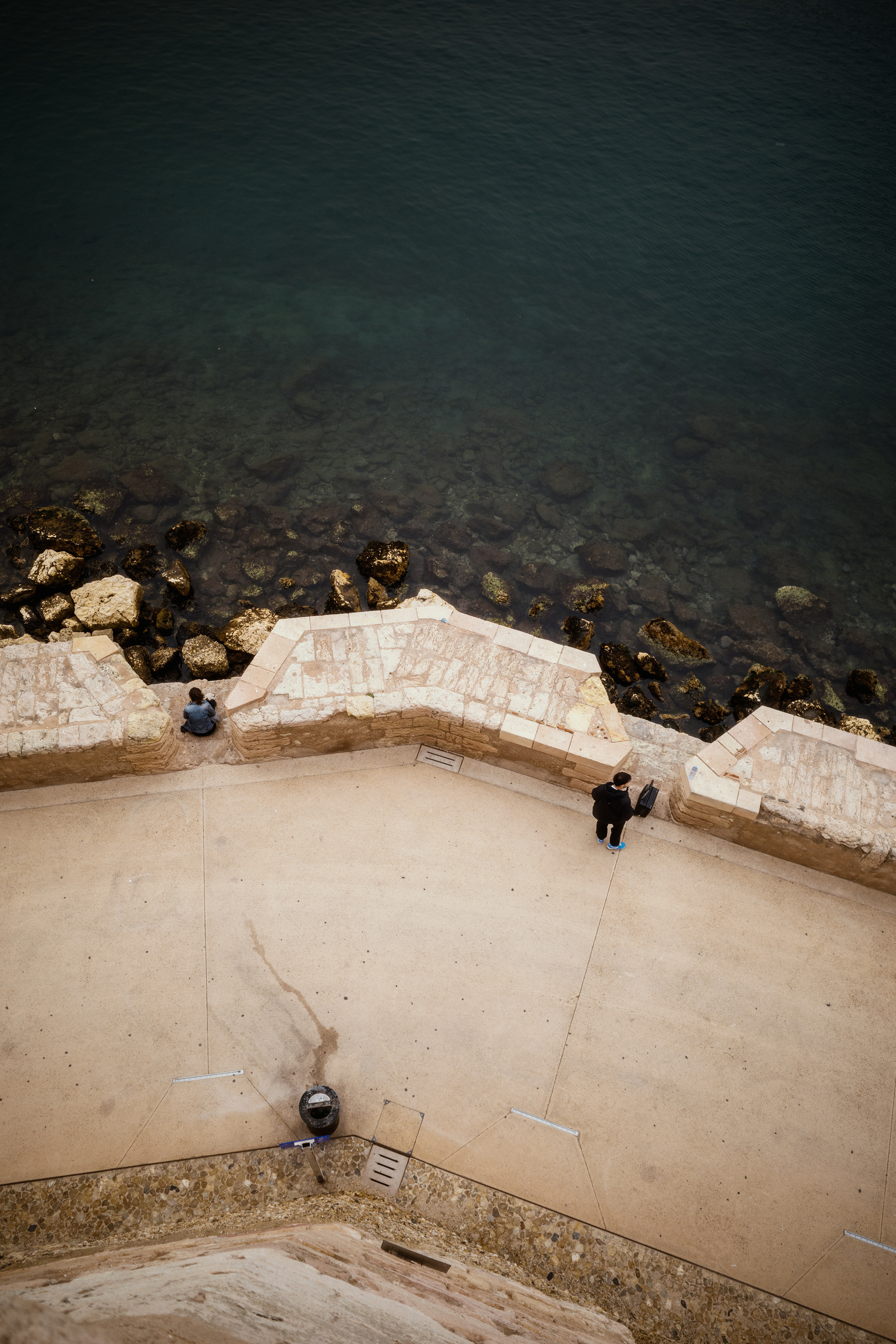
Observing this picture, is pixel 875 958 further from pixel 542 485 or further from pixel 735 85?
pixel 735 85

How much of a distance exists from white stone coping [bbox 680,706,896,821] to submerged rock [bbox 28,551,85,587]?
9284 mm

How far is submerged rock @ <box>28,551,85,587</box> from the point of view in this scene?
1126 centimetres

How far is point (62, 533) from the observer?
12.1 metres

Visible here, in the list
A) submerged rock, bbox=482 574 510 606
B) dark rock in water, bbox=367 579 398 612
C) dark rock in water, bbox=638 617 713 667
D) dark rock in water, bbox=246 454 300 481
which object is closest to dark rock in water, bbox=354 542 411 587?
dark rock in water, bbox=367 579 398 612

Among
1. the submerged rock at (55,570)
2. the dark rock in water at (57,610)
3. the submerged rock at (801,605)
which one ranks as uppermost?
the submerged rock at (801,605)

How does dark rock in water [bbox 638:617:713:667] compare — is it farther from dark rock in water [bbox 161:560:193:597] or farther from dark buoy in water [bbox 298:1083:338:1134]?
dark buoy in water [bbox 298:1083:338:1134]

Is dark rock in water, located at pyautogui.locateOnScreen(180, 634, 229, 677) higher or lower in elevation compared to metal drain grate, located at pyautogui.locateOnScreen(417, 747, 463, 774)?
lower

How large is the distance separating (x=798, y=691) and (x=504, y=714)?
19.2 ft

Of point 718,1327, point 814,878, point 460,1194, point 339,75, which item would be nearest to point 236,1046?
point 460,1194

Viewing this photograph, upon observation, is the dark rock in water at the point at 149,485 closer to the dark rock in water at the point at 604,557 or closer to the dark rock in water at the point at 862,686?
the dark rock in water at the point at 604,557

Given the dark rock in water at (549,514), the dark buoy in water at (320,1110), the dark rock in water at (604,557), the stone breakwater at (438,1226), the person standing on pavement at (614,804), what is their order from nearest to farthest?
the stone breakwater at (438,1226) < the dark buoy in water at (320,1110) < the person standing on pavement at (614,804) < the dark rock in water at (604,557) < the dark rock in water at (549,514)

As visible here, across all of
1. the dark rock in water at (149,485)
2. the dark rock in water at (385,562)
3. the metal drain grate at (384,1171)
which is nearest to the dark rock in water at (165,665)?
the dark rock in water at (385,562)

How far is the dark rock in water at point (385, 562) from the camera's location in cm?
1198

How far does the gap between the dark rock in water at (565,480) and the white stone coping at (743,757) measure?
7.24 meters
